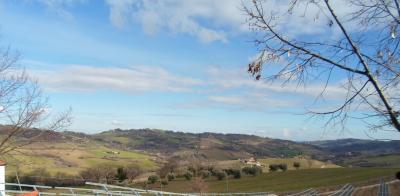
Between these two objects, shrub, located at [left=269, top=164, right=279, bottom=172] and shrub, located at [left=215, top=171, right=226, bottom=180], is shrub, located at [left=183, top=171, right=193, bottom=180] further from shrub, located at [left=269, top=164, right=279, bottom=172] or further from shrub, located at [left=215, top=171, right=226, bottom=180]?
shrub, located at [left=269, top=164, right=279, bottom=172]

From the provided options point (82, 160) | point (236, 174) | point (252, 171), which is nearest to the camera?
point (236, 174)

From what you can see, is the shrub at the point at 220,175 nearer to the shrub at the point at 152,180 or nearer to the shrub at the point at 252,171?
the shrub at the point at 252,171

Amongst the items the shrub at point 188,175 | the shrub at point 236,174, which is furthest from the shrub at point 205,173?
the shrub at point 236,174

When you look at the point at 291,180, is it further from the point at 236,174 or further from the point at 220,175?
the point at 220,175

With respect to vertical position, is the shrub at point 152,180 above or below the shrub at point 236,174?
below

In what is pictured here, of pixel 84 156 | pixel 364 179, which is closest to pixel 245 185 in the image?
pixel 364 179

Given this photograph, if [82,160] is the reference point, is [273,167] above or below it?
below

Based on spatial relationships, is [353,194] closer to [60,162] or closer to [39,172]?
[39,172]

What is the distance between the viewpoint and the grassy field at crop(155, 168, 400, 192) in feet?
333

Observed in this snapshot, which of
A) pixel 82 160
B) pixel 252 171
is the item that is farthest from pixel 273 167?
pixel 82 160

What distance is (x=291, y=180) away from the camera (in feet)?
375

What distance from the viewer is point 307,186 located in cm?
10031

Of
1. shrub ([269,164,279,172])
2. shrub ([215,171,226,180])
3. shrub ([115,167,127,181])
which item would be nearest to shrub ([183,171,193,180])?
shrub ([215,171,226,180])

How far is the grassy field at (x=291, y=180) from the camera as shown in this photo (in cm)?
10144
